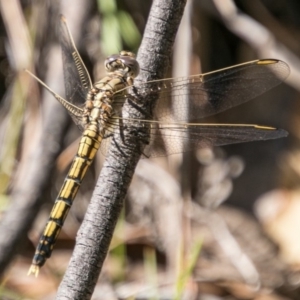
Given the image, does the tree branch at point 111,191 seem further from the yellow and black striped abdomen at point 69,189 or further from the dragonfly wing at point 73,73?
the dragonfly wing at point 73,73

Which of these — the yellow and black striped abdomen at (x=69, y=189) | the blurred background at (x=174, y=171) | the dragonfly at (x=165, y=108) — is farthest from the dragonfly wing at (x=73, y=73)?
the blurred background at (x=174, y=171)

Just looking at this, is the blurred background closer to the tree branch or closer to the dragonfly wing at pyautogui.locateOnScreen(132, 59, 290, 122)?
the dragonfly wing at pyautogui.locateOnScreen(132, 59, 290, 122)

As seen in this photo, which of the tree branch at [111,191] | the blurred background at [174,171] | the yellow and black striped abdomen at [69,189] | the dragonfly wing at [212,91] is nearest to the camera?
the tree branch at [111,191]

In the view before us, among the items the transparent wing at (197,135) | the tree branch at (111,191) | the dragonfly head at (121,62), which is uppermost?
the dragonfly head at (121,62)

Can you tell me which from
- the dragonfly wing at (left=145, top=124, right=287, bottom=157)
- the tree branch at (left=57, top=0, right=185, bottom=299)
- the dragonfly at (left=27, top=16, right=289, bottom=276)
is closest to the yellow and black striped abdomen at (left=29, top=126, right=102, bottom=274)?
the dragonfly at (left=27, top=16, right=289, bottom=276)

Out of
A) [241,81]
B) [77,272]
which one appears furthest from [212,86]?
[77,272]

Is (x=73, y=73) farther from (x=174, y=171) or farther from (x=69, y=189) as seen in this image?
(x=174, y=171)

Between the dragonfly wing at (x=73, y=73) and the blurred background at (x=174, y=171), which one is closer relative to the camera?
the dragonfly wing at (x=73, y=73)

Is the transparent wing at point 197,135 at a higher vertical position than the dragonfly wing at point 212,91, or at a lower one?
lower
